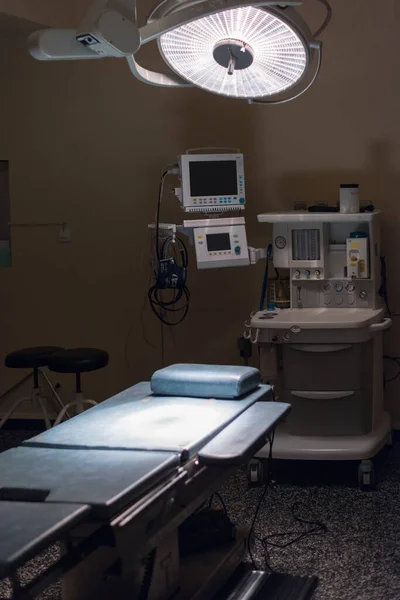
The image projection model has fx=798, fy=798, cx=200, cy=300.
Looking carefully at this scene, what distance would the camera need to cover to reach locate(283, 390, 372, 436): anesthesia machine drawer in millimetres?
3779

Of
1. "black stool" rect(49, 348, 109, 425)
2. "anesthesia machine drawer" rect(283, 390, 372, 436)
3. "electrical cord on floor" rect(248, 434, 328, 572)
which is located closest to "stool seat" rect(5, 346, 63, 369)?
"black stool" rect(49, 348, 109, 425)

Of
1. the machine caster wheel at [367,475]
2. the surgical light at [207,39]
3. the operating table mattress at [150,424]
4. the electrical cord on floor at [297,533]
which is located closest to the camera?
the surgical light at [207,39]

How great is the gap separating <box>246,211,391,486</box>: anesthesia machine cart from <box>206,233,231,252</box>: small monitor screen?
0.77 ft

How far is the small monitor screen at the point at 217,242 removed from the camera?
4008mm

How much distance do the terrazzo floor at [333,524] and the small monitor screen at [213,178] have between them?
1.42 meters

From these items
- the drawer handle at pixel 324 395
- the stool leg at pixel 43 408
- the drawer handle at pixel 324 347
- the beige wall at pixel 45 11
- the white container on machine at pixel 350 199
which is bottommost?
the stool leg at pixel 43 408

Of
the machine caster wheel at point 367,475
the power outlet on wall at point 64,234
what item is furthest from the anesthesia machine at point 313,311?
the power outlet on wall at point 64,234

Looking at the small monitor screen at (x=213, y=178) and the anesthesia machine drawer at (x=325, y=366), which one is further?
the small monitor screen at (x=213, y=178)

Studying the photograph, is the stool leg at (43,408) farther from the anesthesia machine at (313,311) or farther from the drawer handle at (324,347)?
the drawer handle at (324,347)

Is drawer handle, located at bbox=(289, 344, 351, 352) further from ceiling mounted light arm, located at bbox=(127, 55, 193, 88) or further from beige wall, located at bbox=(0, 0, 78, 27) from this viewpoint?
beige wall, located at bbox=(0, 0, 78, 27)

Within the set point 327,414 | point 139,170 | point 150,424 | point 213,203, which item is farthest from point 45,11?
point 150,424

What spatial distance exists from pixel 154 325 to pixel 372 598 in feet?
7.70

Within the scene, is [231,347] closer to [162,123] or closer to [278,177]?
[278,177]

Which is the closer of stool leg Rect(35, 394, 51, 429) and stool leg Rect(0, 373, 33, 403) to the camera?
stool leg Rect(35, 394, 51, 429)
